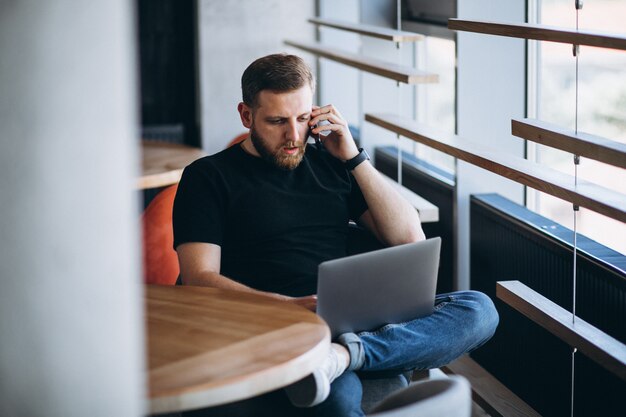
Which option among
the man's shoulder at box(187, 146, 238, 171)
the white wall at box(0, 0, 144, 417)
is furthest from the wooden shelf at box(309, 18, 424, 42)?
the white wall at box(0, 0, 144, 417)

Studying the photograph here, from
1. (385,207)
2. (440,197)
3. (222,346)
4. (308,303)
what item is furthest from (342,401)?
(440,197)

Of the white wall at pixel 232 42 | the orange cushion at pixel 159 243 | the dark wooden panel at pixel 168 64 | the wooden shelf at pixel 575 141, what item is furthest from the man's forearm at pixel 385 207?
the dark wooden panel at pixel 168 64

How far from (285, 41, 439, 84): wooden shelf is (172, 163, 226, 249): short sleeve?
103 centimetres

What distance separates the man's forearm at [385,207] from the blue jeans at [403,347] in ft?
0.90

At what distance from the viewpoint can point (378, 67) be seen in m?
3.89

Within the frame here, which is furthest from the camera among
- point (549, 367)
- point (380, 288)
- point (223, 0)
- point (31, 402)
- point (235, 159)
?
point (223, 0)

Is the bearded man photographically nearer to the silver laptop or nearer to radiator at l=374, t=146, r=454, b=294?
the silver laptop

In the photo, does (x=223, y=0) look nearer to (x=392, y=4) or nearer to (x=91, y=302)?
(x=392, y=4)

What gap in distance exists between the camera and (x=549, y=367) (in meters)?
3.18

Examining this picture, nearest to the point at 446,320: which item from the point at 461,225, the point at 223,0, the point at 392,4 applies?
the point at 461,225

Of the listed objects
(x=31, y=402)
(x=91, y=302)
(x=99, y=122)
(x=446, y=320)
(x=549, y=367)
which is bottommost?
(x=549, y=367)

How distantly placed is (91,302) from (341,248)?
5.33 feet

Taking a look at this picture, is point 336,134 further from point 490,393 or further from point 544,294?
point 490,393

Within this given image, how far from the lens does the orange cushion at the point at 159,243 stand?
3697 mm
